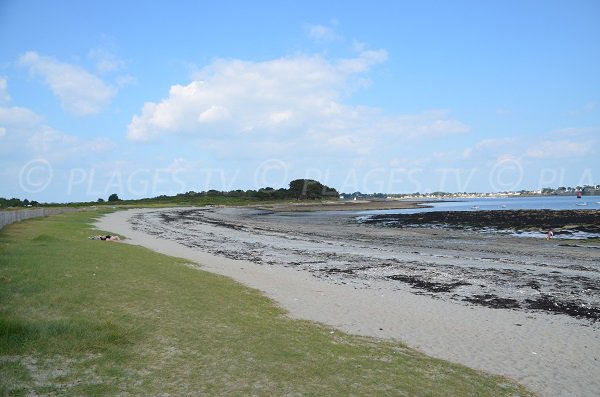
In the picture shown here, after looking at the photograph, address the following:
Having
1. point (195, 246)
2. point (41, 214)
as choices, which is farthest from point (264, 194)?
point (195, 246)

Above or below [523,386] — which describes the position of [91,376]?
above

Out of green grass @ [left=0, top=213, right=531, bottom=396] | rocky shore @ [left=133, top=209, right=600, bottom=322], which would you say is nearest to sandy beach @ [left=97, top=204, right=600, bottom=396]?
rocky shore @ [left=133, top=209, right=600, bottom=322]

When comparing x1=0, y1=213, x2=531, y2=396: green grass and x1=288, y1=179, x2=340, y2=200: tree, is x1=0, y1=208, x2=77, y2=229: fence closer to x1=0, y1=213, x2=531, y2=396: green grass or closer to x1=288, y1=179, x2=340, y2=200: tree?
x1=0, y1=213, x2=531, y2=396: green grass

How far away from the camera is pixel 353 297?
15.0m

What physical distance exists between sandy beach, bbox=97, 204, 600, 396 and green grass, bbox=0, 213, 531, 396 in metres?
1.27

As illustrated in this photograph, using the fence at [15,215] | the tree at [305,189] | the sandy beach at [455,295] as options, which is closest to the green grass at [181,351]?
the sandy beach at [455,295]

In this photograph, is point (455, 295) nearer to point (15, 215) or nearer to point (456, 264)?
point (456, 264)

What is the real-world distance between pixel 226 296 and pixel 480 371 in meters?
7.89

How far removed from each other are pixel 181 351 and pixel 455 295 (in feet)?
36.6

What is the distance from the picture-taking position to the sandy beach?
9.56 metres

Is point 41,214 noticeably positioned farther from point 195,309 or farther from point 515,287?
point 515,287

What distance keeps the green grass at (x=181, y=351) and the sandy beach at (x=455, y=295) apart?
1274mm

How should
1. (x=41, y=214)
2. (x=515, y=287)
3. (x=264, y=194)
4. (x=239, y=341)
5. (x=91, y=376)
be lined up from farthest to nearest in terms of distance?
(x=264, y=194) < (x=41, y=214) < (x=515, y=287) < (x=239, y=341) < (x=91, y=376)

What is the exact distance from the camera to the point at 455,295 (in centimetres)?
1578
